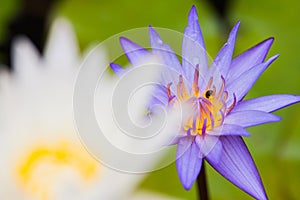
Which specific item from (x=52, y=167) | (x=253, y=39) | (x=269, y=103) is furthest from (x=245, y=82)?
(x=253, y=39)

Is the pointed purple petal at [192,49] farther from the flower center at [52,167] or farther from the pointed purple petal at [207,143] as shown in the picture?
the flower center at [52,167]

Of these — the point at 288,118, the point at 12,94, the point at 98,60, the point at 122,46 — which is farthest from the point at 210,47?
the point at 122,46

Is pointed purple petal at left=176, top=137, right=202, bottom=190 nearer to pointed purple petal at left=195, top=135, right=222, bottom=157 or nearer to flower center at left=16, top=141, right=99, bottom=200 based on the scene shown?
pointed purple petal at left=195, top=135, right=222, bottom=157

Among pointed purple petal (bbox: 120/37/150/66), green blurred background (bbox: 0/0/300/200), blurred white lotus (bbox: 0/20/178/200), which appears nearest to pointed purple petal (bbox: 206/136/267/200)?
pointed purple petal (bbox: 120/37/150/66)

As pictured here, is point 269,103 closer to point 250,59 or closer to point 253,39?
point 250,59

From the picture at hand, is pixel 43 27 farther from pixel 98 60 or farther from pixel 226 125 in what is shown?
pixel 226 125

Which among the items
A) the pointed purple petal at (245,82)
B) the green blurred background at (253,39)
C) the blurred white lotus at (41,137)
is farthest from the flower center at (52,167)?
the pointed purple petal at (245,82)
